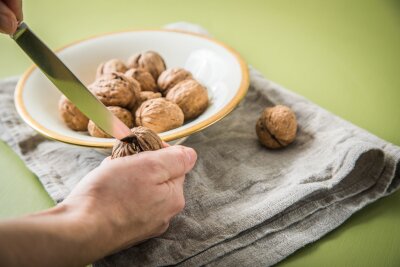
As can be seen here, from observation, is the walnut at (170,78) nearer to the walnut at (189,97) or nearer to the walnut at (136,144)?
the walnut at (189,97)

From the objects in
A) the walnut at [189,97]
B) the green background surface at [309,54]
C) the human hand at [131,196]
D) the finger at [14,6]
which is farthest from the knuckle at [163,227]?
the finger at [14,6]

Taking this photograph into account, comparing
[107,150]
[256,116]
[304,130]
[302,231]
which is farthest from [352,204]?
[107,150]

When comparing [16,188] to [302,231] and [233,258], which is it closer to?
[233,258]

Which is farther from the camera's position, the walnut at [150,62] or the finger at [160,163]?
the walnut at [150,62]

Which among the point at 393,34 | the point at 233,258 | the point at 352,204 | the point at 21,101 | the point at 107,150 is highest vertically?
the point at 21,101

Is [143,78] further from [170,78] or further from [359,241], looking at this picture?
[359,241]
